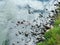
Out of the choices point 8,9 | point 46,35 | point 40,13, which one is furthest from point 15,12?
point 46,35

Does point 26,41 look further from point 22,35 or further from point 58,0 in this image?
point 58,0

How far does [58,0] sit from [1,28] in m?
6.15

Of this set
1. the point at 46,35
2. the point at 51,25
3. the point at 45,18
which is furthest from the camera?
the point at 45,18

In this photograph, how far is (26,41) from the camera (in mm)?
13625

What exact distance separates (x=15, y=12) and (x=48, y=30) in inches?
165

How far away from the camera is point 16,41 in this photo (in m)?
13.7

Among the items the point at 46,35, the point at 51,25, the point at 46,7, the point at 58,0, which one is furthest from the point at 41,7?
the point at 46,35

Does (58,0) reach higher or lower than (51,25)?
higher

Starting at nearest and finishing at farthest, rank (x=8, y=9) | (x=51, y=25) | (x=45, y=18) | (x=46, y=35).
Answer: (x=46, y=35), (x=51, y=25), (x=45, y=18), (x=8, y=9)

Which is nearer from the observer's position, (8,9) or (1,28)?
(1,28)

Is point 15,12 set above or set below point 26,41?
above

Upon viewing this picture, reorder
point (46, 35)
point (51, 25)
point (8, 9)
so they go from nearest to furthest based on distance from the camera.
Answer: point (46, 35) → point (51, 25) → point (8, 9)

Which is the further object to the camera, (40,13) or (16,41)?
(40,13)

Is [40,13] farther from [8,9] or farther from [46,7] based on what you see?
[8,9]
